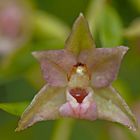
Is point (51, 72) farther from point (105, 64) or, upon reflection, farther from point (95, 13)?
point (95, 13)

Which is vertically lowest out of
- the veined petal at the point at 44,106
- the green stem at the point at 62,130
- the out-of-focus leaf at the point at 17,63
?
the green stem at the point at 62,130

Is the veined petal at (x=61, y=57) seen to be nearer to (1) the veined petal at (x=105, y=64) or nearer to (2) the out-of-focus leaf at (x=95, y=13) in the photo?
(1) the veined petal at (x=105, y=64)

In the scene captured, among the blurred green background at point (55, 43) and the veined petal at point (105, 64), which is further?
the blurred green background at point (55, 43)

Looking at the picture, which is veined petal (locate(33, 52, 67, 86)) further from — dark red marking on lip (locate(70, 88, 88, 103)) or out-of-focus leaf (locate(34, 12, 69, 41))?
out-of-focus leaf (locate(34, 12, 69, 41))

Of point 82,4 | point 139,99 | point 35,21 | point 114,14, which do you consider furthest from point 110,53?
point 82,4

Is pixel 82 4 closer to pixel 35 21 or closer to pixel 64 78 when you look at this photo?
pixel 35 21

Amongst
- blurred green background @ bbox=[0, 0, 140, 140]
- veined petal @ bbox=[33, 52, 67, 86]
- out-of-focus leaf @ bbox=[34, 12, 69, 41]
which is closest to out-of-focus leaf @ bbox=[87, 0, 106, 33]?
blurred green background @ bbox=[0, 0, 140, 140]

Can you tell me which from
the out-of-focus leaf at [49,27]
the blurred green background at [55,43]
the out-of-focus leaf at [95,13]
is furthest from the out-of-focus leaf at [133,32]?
the out-of-focus leaf at [49,27]

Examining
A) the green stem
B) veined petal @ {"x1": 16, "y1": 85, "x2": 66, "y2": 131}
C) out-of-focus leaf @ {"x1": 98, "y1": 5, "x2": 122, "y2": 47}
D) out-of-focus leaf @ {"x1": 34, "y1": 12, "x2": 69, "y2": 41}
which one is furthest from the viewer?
out-of-focus leaf @ {"x1": 34, "y1": 12, "x2": 69, "y2": 41}
